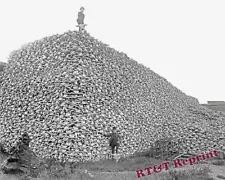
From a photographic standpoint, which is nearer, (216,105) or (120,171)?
(120,171)

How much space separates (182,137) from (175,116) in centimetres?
334

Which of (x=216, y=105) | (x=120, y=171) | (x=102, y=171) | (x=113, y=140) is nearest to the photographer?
(x=102, y=171)

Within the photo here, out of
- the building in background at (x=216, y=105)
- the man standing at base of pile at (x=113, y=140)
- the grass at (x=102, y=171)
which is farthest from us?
the building in background at (x=216, y=105)

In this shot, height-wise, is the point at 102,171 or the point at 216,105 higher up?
the point at 216,105

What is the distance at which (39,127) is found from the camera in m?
15.3

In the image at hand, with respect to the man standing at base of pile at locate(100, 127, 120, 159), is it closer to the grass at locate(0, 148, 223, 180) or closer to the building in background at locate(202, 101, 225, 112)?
the grass at locate(0, 148, 223, 180)

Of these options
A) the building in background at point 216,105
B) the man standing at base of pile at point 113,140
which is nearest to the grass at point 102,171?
the man standing at base of pile at point 113,140

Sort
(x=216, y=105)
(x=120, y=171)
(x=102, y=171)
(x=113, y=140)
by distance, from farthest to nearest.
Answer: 1. (x=216, y=105)
2. (x=113, y=140)
3. (x=120, y=171)
4. (x=102, y=171)

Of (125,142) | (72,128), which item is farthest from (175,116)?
(72,128)

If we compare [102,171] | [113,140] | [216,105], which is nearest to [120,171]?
[102,171]

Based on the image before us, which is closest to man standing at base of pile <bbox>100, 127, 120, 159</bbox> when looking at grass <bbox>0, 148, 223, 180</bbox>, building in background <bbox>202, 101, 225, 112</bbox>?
grass <bbox>0, 148, 223, 180</bbox>

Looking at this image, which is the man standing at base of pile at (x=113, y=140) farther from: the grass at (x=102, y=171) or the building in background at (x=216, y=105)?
the building in background at (x=216, y=105)

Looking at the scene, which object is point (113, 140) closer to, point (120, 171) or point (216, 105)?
point (120, 171)

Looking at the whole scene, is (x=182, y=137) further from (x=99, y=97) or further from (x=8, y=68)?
(x=8, y=68)
